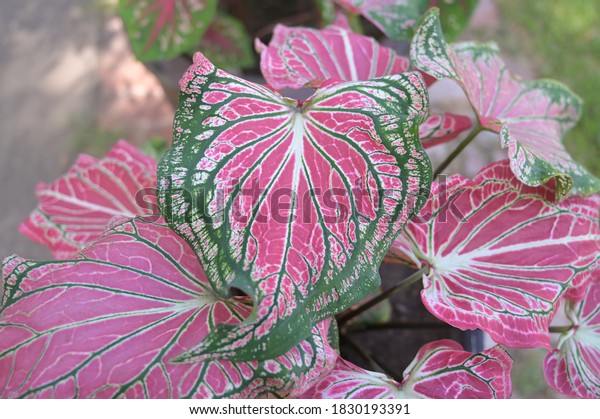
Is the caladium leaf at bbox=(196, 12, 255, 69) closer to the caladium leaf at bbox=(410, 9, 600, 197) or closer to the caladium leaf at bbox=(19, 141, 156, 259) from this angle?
the caladium leaf at bbox=(19, 141, 156, 259)

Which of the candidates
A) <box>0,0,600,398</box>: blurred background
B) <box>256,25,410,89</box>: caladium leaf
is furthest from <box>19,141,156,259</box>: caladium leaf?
<box>0,0,600,398</box>: blurred background

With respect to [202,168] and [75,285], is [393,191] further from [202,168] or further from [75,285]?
[75,285]

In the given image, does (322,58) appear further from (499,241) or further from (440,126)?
(499,241)

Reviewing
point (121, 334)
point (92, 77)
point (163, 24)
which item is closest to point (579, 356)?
point (121, 334)

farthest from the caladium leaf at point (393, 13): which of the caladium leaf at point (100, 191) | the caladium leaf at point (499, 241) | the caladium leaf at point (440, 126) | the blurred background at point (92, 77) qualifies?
the blurred background at point (92, 77)

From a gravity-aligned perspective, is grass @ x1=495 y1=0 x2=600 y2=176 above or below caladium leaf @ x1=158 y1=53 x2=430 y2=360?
above

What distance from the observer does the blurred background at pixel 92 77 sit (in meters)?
1.67

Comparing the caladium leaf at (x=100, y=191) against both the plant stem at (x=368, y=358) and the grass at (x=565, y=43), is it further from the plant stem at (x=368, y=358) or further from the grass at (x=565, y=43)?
the grass at (x=565, y=43)

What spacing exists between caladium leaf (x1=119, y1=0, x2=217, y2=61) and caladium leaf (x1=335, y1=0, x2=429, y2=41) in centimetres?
37

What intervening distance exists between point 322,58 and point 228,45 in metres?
0.62

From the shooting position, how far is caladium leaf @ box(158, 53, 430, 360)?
48cm

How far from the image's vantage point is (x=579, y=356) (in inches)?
26.4

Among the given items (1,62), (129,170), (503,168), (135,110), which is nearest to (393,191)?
(503,168)
